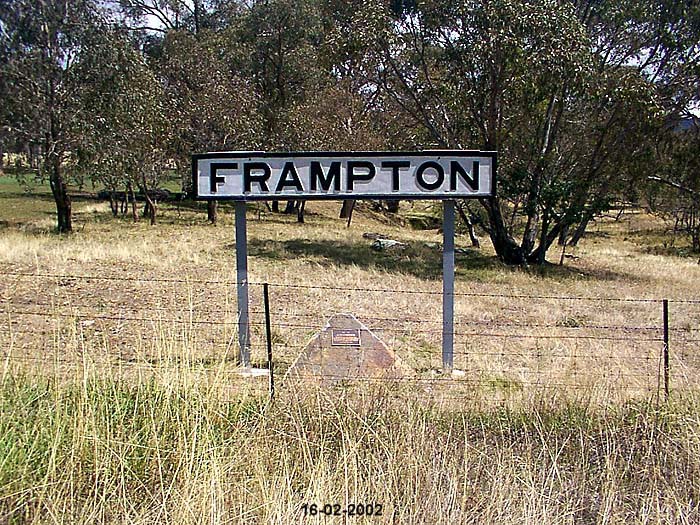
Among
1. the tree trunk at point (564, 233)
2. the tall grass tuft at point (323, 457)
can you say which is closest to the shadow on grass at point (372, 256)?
the tree trunk at point (564, 233)

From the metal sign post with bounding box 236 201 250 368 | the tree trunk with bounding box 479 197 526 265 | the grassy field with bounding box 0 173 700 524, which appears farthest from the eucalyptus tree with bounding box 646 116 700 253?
the metal sign post with bounding box 236 201 250 368

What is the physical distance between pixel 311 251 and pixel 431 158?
13.2 m

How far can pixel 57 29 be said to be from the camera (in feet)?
68.6

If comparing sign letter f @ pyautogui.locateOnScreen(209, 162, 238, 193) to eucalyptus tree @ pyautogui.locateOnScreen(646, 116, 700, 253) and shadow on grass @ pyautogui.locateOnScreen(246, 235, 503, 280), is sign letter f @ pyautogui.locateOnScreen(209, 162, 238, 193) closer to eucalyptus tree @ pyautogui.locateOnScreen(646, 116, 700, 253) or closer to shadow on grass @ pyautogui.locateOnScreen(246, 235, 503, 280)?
shadow on grass @ pyautogui.locateOnScreen(246, 235, 503, 280)

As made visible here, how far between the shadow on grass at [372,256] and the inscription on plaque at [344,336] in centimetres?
926

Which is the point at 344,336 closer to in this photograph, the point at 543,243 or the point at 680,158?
the point at 543,243

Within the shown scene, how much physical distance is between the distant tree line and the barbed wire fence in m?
5.95

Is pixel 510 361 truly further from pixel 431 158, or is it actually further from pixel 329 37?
pixel 329 37

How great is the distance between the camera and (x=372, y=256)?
63.4 ft

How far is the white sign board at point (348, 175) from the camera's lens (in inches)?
261

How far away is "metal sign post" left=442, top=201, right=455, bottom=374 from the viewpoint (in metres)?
6.88

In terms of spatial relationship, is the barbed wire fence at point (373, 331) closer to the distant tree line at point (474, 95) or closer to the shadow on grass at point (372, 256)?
the shadow on grass at point (372, 256)

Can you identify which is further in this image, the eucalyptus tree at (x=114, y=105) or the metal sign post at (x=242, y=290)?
the eucalyptus tree at (x=114, y=105)

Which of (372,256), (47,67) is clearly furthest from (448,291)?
(47,67)
